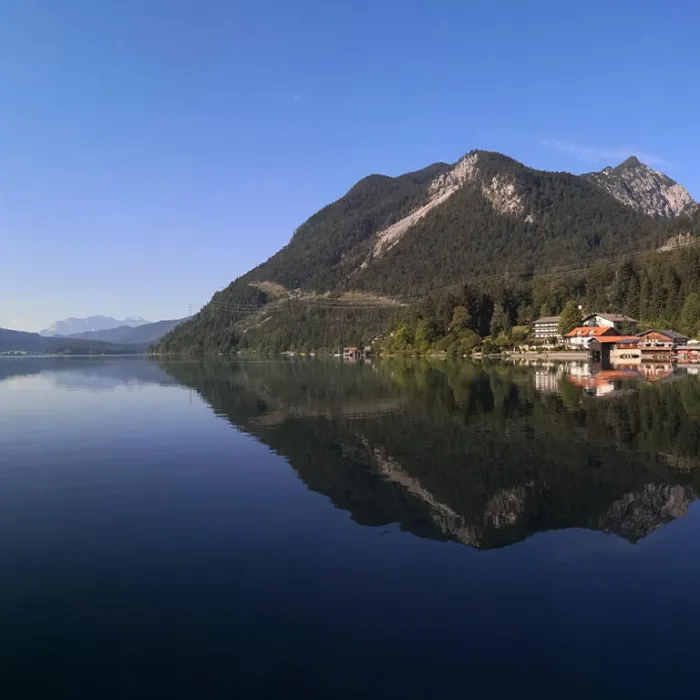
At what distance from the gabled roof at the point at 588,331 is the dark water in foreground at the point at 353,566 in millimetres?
97892

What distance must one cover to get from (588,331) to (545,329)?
55.4ft

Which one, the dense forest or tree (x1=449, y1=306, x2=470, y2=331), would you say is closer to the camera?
the dense forest

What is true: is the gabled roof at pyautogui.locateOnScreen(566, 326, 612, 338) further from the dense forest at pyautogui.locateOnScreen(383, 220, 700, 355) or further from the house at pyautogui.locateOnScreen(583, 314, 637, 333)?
the dense forest at pyautogui.locateOnScreen(383, 220, 700, 355)

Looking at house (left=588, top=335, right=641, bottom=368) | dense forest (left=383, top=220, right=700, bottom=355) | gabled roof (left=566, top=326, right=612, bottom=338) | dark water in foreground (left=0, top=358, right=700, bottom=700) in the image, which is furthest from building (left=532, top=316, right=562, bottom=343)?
dark water in foreground (left=0, top=358, right=700, bottom=700)

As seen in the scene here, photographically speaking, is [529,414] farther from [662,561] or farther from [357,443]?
[662,561]

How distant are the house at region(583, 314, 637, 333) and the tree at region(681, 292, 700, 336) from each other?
11.5m

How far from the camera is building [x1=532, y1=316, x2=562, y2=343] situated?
135462mm

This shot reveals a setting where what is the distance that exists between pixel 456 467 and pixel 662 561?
31.4 ft

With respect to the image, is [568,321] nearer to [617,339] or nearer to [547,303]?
[617,339]

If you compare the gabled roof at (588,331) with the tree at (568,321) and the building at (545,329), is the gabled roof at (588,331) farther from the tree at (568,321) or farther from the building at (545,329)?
the building at (545,329)

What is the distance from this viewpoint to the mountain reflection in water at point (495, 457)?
1648 centimetres

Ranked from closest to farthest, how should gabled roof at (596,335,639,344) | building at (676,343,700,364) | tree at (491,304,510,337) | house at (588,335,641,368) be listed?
building at (676,343,700,364) → house at (588,335,641,368) → gabled roof at (596,335,639,344) → tree at (491,304,510,337)

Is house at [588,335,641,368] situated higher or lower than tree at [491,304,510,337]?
lower

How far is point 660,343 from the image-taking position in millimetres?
108875
